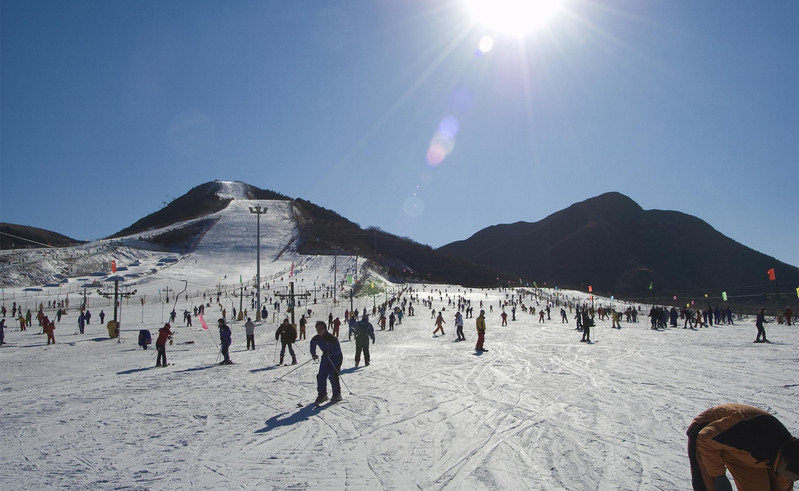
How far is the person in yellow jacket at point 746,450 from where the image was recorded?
2.15 meters

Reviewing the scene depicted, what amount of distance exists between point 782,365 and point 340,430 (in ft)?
34.2

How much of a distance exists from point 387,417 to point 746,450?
462 cm

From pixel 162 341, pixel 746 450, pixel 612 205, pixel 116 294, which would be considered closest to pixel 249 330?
pixel 162 341

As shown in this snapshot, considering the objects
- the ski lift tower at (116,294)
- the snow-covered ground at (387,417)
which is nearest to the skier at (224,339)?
the snow-covered ground at (387,417)

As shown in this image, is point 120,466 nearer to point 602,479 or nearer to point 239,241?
point 602,479

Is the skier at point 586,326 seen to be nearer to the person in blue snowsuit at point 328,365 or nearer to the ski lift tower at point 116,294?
the person in blue snowsuit at point 328,365

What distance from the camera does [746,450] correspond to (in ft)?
7.34

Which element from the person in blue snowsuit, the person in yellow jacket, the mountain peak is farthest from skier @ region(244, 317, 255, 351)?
the mountain peak

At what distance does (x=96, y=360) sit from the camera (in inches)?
513

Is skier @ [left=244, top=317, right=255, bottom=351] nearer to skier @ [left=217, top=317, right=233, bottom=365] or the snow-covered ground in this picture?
the snow-covered ground

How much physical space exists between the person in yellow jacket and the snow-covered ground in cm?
173

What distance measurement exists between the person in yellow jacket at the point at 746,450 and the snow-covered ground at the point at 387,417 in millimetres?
1726

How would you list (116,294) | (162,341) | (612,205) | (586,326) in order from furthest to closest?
(612,205) → (116,294) → (586,326) → (162,341)

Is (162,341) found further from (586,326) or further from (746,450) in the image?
(586,326)
